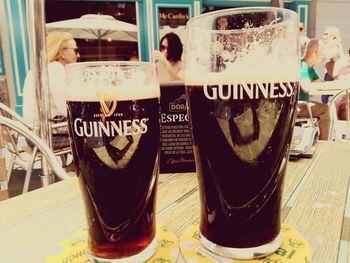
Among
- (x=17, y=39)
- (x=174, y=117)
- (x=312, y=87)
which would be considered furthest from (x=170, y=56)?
(x=174, y=117)

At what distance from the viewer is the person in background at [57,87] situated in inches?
104

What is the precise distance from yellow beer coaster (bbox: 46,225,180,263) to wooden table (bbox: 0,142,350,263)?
16 mm

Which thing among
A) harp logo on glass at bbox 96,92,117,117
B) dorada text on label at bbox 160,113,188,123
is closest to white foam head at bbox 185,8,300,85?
harp logo on glass at bbox 96,92,117,117

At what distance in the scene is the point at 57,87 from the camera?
2994 mm

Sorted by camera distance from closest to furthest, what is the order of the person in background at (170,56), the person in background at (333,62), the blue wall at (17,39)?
the person in background at (170,56)
the person in background at (333,62)
the blue wall at (17,39)

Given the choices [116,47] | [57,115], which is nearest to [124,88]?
[57,115]

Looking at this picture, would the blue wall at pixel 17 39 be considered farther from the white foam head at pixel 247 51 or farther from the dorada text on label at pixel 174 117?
the white foam head at pixel 247 51

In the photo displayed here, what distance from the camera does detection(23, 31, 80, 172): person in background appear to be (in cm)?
264

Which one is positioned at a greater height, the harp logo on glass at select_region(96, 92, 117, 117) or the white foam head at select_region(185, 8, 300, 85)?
the white foam head at select_region(185, 8, 300, 85)

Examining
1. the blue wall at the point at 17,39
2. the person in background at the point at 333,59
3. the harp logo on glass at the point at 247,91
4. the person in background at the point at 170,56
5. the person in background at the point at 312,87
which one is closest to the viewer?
the harp logo on glass at the point at 247,91

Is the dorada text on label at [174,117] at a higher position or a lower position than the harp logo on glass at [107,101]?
lower

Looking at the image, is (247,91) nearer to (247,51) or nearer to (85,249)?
(247,51)

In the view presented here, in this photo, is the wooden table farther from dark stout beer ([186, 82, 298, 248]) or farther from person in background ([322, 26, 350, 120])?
person in background ([322, 26, 350, 120])

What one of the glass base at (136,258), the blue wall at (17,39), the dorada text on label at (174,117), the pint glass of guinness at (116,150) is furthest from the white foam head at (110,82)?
the blue wall at (17,39)
